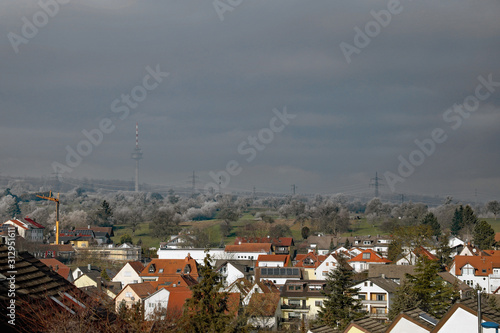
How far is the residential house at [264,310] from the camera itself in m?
39.0

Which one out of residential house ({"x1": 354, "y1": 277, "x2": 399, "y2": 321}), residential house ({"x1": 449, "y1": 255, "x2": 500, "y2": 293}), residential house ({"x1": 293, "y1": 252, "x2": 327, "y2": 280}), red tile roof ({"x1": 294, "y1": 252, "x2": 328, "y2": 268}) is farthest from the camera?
red tile roof ({"x1": 294, "y1": 252, "x2": 328, "y2": 268})

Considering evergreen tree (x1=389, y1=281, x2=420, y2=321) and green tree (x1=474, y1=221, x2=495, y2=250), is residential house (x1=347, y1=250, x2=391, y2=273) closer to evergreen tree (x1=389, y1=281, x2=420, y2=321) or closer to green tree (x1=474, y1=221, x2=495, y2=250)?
green tree (x1=474, y1=221, x2=495, y2=250)

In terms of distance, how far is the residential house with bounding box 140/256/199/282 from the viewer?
2349 inches

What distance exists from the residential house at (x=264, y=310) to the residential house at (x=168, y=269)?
684 inches

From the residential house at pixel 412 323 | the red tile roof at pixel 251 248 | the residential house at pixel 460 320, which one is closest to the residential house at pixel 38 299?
the residential house at pixel 460 320

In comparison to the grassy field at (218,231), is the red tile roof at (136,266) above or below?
above

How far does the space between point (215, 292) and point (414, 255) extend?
42901 millimetres

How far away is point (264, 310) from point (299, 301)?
19.7 ft

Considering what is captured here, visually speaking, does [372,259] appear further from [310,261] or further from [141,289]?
[141,289]

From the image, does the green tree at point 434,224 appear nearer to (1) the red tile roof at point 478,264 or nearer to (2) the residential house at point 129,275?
(1) the red tile roof at point 478,264

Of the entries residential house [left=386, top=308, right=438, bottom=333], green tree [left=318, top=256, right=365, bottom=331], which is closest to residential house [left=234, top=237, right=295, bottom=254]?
green tree [left=318, top=256, right=365, bottom=331]

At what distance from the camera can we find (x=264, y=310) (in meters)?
40.4

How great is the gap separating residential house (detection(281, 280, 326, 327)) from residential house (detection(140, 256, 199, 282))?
1481 centimetres

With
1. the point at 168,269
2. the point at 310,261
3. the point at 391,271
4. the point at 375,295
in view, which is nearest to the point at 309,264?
the point at 310,261
